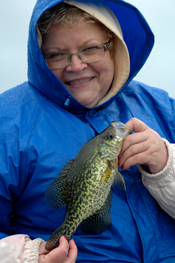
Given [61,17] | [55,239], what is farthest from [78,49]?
[55,239]

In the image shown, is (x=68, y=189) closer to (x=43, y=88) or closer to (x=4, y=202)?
(x=4, y=202)

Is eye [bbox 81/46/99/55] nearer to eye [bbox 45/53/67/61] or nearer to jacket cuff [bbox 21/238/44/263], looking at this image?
eye [bbox 45/53/67/61]

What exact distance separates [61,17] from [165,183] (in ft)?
4.98

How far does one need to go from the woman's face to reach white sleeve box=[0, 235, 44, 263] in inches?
47.2

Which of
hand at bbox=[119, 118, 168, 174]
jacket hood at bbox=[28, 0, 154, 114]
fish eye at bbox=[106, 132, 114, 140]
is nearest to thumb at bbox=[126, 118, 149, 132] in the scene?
hand at bbox=[119, 118, 168, 174]

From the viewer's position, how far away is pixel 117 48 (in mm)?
2664

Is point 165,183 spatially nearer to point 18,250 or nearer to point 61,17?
point 18,250

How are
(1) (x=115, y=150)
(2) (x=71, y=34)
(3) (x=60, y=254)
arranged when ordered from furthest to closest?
(2) (x=71, y=34)
(1) (x=115, y=150)
(3) (x=60, y=254)

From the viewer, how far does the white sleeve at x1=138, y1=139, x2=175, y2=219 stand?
6.82ft

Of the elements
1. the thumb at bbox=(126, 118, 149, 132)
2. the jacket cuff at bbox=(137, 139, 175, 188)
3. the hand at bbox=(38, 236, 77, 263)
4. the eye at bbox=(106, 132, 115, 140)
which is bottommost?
the hand at bbox=(38, 236, 77, 263)

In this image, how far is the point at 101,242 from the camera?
2.06 metres

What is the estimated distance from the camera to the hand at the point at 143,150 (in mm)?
1925

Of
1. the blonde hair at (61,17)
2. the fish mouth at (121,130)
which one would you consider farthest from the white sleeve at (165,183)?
the blonde hair at (61,17)

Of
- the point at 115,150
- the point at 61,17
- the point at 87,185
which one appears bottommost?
the point at 87,185
